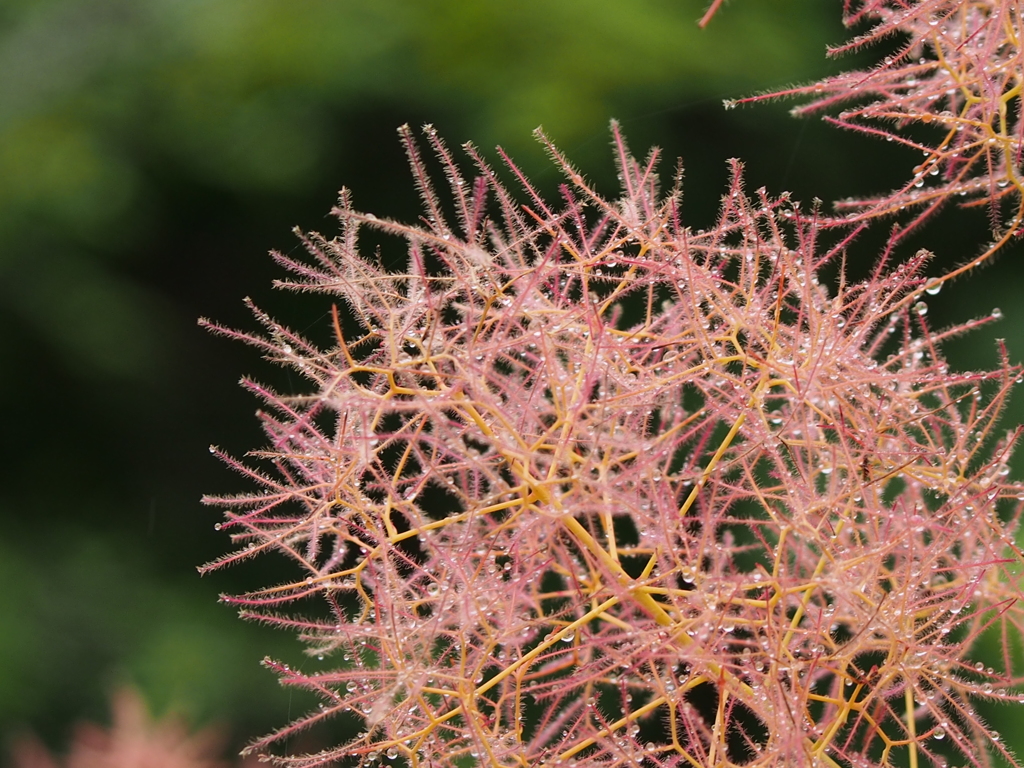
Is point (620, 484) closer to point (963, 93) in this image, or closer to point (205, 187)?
point (963, 93)

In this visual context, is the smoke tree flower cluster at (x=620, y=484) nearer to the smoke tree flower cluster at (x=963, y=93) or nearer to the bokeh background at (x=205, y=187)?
the smoke tree flower cluster at (x=963, y=93)

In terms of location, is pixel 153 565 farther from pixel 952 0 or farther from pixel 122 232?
pixel 952 0

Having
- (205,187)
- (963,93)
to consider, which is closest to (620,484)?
(963,93)

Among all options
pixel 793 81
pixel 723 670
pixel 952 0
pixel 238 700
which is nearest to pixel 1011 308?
pixel 793 81

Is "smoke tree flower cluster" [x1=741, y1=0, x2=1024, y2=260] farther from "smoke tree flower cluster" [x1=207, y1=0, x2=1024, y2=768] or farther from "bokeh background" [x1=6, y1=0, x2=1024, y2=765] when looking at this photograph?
"bokeh background" [x1=6, y1=0, x2=1024, y2=765]

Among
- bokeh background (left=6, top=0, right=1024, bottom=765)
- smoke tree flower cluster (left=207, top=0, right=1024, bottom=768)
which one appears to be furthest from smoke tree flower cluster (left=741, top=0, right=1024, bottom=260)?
bokeh background (left=6, top=0, right=1024, bottom=765)

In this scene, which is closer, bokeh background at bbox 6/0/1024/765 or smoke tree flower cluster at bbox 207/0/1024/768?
smoke tree flower cluster at bbox 207/0/1024/768
